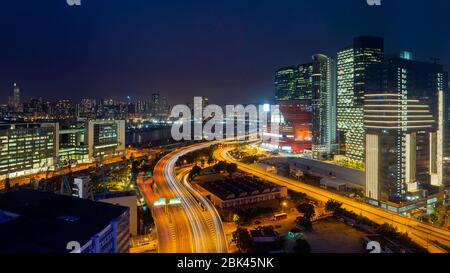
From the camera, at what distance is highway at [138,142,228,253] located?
475 cm

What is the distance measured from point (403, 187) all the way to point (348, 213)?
2.22 m

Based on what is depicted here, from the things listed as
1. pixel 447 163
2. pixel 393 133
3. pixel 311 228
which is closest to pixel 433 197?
pixel 393 133

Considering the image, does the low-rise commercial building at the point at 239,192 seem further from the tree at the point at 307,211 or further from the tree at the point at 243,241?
the tree at the point at 243,241

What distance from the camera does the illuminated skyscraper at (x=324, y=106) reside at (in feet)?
49.7

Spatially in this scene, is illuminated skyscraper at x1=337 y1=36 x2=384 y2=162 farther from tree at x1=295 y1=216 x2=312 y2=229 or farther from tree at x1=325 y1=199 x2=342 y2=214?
tree at x1=295 y1=216 x2=312 y2=229

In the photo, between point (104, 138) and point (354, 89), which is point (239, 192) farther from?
point (354, 89)

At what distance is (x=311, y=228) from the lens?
5652 mm

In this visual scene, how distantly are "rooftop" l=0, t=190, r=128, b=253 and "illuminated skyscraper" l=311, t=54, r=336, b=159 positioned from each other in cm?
1284

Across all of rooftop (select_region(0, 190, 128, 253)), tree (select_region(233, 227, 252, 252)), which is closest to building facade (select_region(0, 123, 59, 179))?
rooftop (select_region(0, 190, 128, 253))

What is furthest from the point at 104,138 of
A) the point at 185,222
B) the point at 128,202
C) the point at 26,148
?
the point at 185,222

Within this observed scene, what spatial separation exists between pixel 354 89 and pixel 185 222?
12.2 m

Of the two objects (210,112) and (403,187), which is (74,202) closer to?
(403,187)

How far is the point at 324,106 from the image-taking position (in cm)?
1546

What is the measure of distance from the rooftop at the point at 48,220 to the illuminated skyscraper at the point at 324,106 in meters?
12.8
